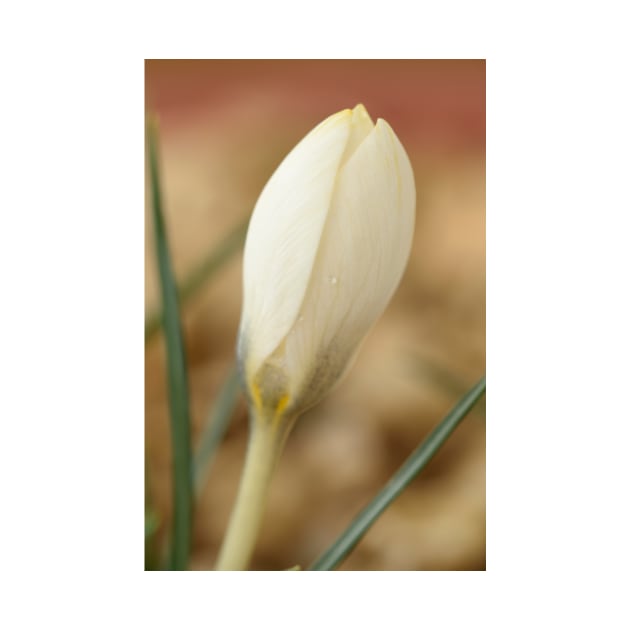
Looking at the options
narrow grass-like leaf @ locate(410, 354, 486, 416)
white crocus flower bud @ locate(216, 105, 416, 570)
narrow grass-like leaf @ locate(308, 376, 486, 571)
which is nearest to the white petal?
white crocus flower bud @ locate(216, 105, 416, 570)

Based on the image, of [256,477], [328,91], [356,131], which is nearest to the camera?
[356,131]

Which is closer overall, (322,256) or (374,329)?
(322,256)

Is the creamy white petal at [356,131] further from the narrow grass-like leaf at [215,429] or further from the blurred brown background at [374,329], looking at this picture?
the narrow grass-like leaf at [215,429]

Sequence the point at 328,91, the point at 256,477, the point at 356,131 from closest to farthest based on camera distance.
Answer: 1. the point at 356,131
2. the point at 256,477
3. the point at 328,91

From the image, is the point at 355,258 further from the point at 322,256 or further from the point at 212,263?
the point at 212,263

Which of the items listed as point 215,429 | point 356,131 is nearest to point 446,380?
point 215,429
